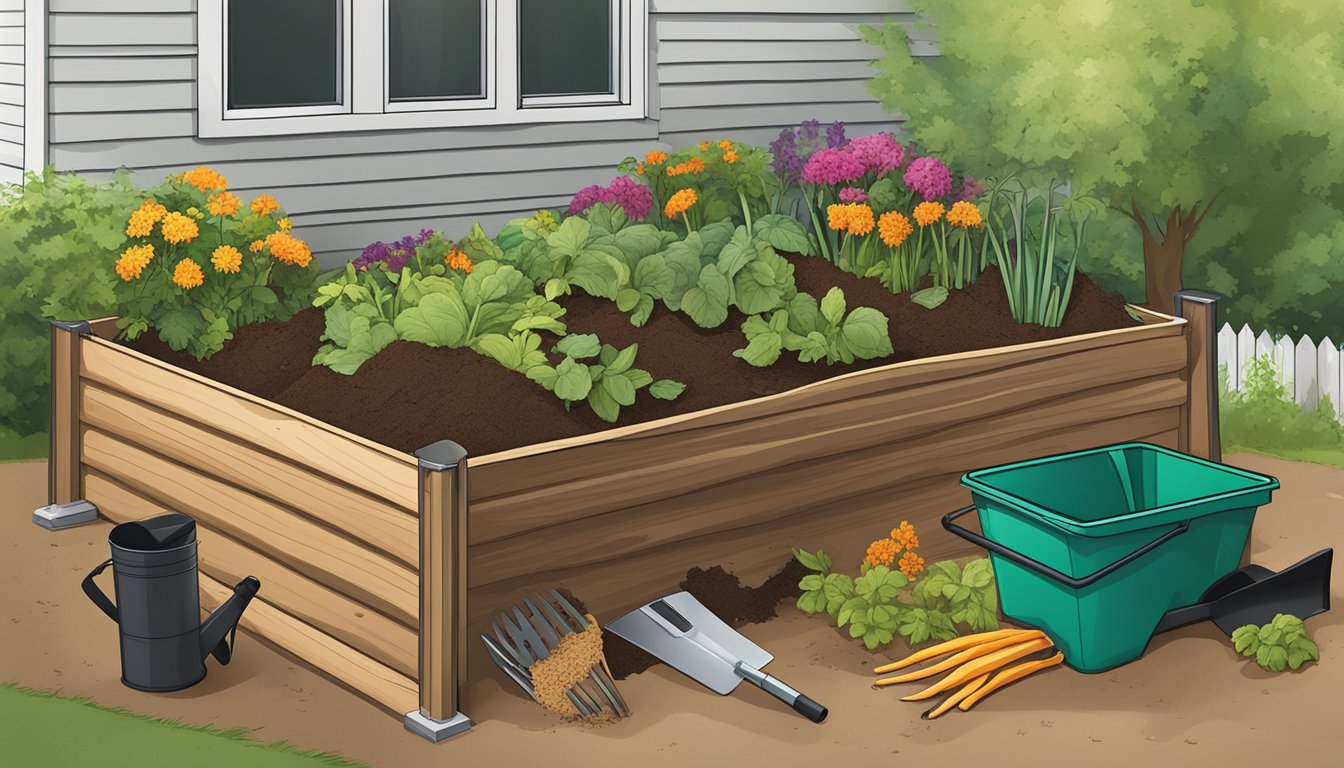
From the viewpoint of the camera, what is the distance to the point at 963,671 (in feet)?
14.0

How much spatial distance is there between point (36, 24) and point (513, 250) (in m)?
2.06

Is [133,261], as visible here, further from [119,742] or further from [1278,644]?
[1278,644]

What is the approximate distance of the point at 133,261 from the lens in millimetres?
5410

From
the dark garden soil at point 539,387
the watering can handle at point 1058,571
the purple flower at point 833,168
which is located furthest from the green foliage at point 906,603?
the purple flower at point 833,168

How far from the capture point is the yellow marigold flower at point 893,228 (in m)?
5.89

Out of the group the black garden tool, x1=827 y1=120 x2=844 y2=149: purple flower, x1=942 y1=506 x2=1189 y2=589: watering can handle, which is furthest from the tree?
x1=942 y1=506 x2=1189 y2=589: watering can handle

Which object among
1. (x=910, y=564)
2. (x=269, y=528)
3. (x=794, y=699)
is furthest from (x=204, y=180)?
(x=794, y=699)

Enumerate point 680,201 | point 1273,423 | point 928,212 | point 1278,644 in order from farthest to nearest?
point 1273,423 < point 680,201 < point 928,212 < point 1278,644

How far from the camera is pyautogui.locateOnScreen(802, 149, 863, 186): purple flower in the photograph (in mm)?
6238

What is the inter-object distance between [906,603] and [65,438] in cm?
300

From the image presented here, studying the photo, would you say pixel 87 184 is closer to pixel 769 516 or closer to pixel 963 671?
pixel 769 516

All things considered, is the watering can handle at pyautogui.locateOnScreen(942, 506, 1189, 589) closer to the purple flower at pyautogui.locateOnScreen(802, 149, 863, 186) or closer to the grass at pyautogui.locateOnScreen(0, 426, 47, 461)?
the purple flower at pyautogui.locateOnScreen(802, 149, 863, 186)

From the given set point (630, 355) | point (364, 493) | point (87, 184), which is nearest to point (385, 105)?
point (87, 184)

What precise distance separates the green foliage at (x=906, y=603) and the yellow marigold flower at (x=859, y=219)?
63.0 inches
